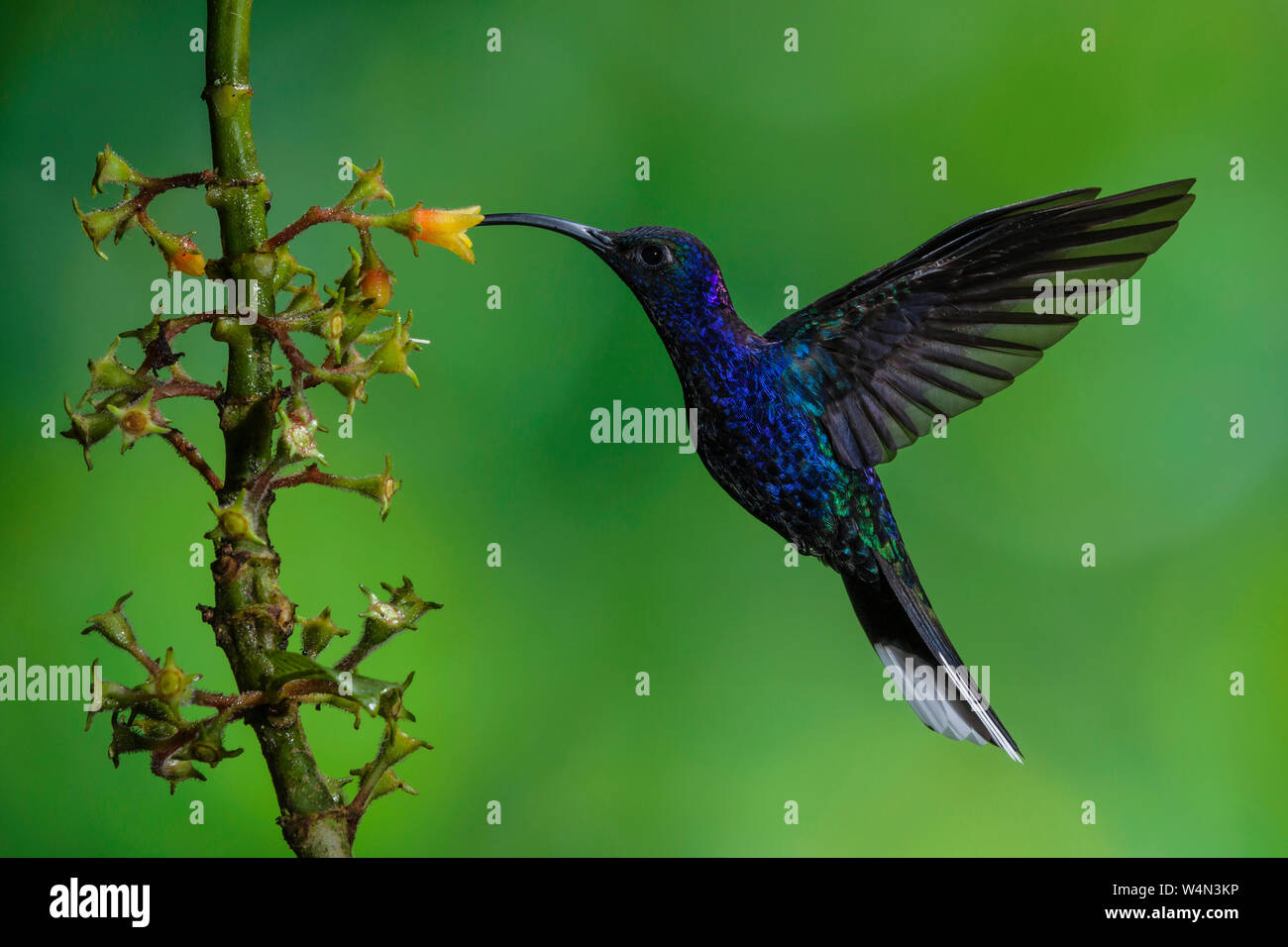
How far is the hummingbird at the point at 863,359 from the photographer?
4.54 ft

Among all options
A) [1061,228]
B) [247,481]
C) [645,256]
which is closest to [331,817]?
[247,481]

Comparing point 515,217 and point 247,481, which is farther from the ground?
point 515,217

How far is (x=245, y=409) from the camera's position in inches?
29.0

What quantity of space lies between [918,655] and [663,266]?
0.71 meters

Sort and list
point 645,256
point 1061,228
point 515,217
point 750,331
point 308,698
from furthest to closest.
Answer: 1. point 750,331
2. point 645,256
3. point 1061,228
4. point 515,217
5. point 308,698

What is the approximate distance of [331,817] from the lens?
0.77 meters

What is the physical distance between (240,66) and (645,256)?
0.73m

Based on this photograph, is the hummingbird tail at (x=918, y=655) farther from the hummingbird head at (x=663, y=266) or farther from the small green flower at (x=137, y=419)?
the small green flower at (x=137, y=419)

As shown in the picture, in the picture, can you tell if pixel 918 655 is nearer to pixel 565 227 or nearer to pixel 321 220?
pixel 565 227

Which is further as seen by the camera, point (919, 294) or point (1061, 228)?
point (919, 294)

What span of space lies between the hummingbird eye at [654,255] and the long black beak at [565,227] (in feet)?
→ 0.14

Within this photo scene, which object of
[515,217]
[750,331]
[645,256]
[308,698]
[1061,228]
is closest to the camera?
[308,698]

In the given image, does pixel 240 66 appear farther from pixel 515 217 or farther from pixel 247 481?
pixel 515 217

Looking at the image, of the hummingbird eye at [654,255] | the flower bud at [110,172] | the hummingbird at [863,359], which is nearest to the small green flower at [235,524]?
the flower bud at [110,172]
